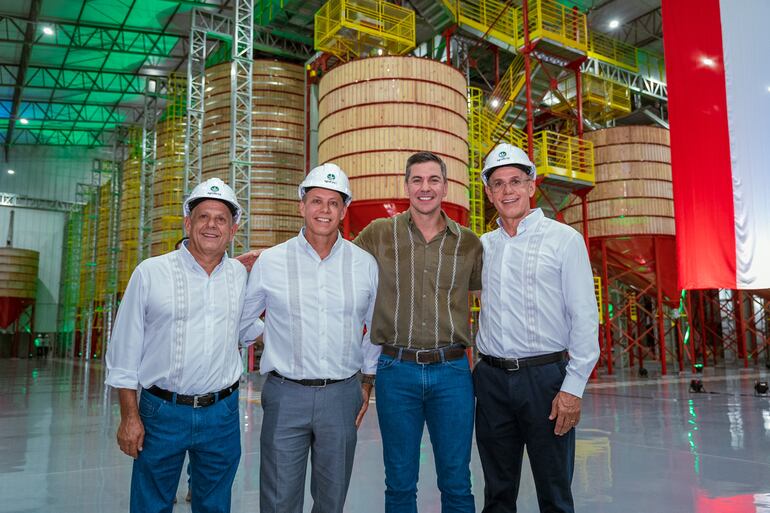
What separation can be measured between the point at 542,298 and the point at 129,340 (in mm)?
2262

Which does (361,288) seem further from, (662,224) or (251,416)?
(662,224)

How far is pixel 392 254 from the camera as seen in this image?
354cm

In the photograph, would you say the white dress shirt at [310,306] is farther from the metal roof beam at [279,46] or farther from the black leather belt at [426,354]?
the metal roof beam at [279,46]

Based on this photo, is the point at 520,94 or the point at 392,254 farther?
the point at 520,94

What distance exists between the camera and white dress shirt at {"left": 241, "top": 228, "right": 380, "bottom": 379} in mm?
3133

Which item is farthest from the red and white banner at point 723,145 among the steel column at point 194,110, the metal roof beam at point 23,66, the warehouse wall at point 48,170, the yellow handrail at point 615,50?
the warehouse wall at point 48,170

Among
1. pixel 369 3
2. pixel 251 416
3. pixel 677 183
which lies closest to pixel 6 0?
pixel 369 3

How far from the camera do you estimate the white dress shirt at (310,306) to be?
313 centimetres

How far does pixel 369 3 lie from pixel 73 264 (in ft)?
103

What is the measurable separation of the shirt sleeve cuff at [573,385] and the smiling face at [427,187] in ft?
4.07

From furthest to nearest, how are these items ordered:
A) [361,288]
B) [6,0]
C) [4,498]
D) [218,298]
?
1. [6,0]
2. [4,498]
3. [361,288]
4. [218,298]

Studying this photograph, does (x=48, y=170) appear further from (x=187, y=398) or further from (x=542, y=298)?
(x=542, y=298)

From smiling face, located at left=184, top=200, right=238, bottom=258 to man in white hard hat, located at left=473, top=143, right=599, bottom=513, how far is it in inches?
62.6

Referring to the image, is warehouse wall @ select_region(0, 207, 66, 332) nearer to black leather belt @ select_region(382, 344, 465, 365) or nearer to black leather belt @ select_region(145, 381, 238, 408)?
black leather belt @ select_region(145, 381, 238, 408)
